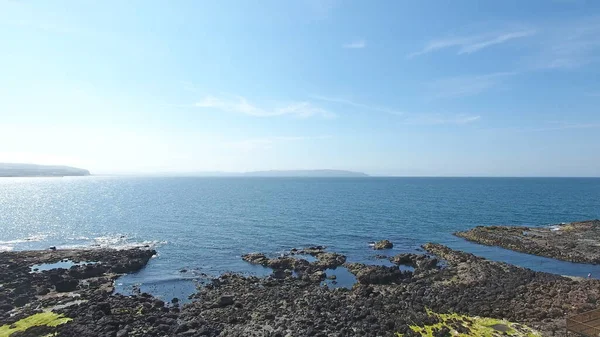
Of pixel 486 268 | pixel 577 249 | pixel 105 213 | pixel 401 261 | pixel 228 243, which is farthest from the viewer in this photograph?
pixel 105 213

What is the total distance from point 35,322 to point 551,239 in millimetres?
87310

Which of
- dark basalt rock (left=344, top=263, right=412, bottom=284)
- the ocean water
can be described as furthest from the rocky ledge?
dark basalt rock (left=344, top=263, right=412, bottom=284)

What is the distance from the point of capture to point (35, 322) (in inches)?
1353

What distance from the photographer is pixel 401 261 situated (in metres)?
58.8

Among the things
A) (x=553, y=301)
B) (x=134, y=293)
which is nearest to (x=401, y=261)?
(x=553, y=301)

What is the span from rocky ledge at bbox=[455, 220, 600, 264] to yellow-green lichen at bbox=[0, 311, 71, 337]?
7209 cm

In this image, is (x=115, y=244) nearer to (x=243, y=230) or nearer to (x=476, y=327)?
(x=243, y=230)

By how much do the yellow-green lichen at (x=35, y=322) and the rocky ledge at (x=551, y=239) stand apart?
72090 millimetres

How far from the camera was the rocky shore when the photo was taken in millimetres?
32781

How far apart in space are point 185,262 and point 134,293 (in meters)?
15.3

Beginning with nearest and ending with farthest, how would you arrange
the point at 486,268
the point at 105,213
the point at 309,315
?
1. the point at 309,315
2. the point at 486,268
3. the point at 105,213

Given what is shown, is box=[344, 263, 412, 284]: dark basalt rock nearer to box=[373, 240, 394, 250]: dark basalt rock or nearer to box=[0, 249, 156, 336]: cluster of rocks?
box=[373, 240, 394, 250]: dark basalt rock

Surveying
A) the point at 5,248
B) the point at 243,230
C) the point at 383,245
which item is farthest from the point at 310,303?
the point at 5,248

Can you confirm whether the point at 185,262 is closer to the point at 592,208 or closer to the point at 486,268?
the point at 486,268
